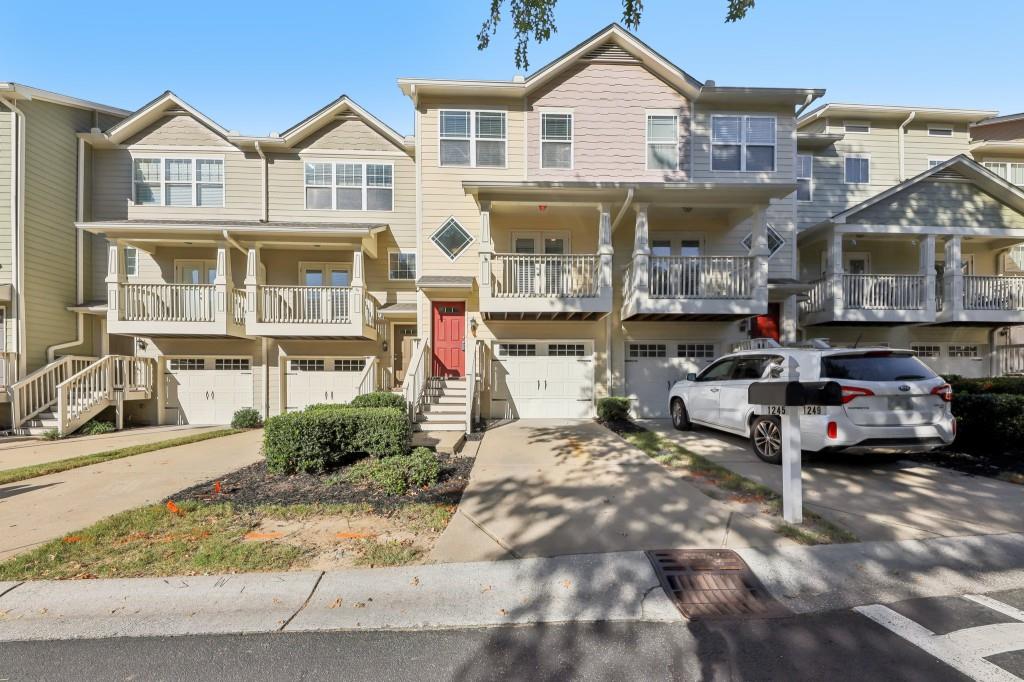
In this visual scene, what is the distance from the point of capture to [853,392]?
17.7ft

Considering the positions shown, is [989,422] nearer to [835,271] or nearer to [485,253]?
[835,271]

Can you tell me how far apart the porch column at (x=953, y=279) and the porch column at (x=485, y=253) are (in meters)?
12.5

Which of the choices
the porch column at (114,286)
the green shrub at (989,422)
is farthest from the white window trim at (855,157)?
the porch column at (114,286)

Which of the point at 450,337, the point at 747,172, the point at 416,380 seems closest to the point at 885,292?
the point at 747,172

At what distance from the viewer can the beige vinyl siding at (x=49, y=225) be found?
11203 mm

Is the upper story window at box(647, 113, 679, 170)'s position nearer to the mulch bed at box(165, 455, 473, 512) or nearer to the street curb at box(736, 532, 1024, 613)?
the mulch bed at box(165, 455, 473, 512)

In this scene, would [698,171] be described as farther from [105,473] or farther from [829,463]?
[105,473]

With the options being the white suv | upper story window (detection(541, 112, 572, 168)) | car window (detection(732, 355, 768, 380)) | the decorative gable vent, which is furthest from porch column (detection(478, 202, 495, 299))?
the white suv

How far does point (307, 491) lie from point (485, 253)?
640 centimetres

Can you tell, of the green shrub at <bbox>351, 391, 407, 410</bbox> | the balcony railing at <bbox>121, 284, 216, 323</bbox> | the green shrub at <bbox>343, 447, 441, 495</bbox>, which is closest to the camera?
the green shrub at <bbox>343, 447, 441, 495</bbox>

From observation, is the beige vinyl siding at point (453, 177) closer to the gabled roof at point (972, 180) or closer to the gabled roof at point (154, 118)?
the gabled roof at point (154, 118)

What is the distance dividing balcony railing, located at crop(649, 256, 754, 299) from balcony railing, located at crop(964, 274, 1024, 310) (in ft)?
22.9

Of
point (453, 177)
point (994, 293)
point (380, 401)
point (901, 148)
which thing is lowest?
point (380, 401)

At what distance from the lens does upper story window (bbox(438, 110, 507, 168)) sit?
11430mm
